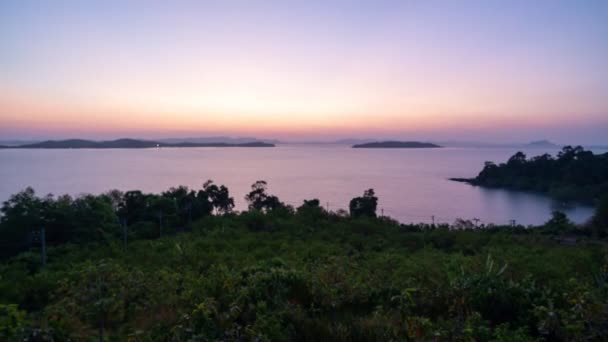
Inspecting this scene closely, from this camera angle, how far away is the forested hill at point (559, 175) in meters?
32.1

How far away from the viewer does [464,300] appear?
10.8 ft

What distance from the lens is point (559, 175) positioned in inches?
1471

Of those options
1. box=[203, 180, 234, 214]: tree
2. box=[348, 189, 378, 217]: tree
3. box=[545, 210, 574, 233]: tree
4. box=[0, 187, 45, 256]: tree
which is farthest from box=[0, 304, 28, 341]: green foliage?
box=[545, 210, 574, 233]: tree

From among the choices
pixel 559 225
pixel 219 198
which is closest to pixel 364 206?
pixel 219 198

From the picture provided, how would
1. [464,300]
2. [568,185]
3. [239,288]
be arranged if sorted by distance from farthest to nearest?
[568,185], [239,288], [464,300]

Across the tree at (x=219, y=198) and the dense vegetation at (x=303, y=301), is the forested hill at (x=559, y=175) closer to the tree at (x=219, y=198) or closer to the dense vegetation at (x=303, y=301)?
the tree at (x=219, y=198)

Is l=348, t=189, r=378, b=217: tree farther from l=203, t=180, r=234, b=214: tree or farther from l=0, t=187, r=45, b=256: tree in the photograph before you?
l=0, t=187, r=45, b=256: tree

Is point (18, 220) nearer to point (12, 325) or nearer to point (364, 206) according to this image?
point (12, 325)

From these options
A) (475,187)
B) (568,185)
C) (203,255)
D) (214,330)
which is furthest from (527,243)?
(475,187)

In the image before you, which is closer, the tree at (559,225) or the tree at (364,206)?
the tree at (559,225)

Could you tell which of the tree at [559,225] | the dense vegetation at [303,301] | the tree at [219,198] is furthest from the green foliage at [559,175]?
the dense vegetation at [303,301]

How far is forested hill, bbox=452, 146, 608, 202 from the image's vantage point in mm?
32084

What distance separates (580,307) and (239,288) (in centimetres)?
283

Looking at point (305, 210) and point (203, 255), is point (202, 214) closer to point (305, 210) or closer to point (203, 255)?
point (305, 210)
